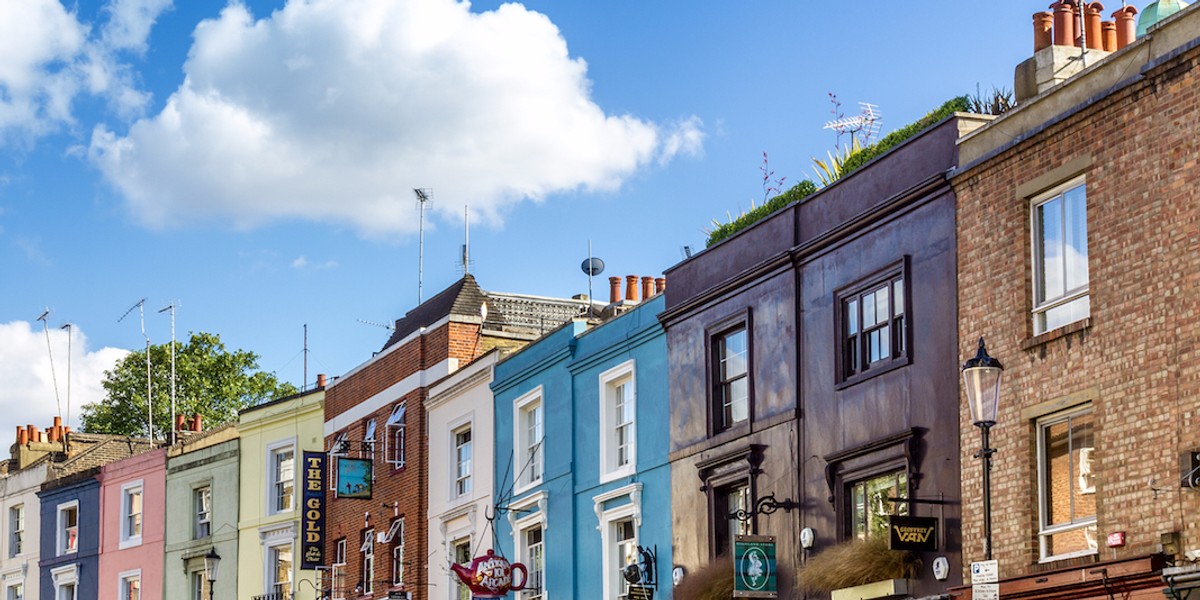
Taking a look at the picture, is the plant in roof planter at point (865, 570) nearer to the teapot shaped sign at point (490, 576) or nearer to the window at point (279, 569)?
the teapot shaped sign at point (490, 576)

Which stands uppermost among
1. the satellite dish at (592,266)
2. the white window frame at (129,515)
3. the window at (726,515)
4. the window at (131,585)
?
the satellite dish at (592,266)

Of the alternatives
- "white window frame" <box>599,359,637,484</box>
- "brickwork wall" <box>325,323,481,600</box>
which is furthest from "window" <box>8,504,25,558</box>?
"white window frame" <box>599,359,637,484</box>

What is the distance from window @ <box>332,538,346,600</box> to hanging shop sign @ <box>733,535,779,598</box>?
17.9 metres

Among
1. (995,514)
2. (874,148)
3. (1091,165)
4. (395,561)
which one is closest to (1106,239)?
(1091,165)

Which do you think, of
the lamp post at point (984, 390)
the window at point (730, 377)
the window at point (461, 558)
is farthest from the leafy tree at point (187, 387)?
the lamp post at point (984, 390)

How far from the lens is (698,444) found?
2988 cm

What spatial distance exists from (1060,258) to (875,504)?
4.77 meters

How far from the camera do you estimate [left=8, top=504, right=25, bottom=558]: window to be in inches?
2306

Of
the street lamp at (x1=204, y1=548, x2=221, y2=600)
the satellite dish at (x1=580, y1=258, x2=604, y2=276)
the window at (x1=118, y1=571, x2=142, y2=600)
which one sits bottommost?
the window at (x1=118, y1=571, x2=142, y2=600)

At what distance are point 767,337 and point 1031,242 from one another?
6.63 metres

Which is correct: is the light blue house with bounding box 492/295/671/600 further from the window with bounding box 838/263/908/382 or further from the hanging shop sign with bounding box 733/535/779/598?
the window with bounding box 838/263/908/382

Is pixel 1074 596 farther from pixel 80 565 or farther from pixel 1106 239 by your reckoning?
pixel 80 565

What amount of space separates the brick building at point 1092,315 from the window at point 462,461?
17244mm

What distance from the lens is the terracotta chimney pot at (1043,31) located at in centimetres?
2400
